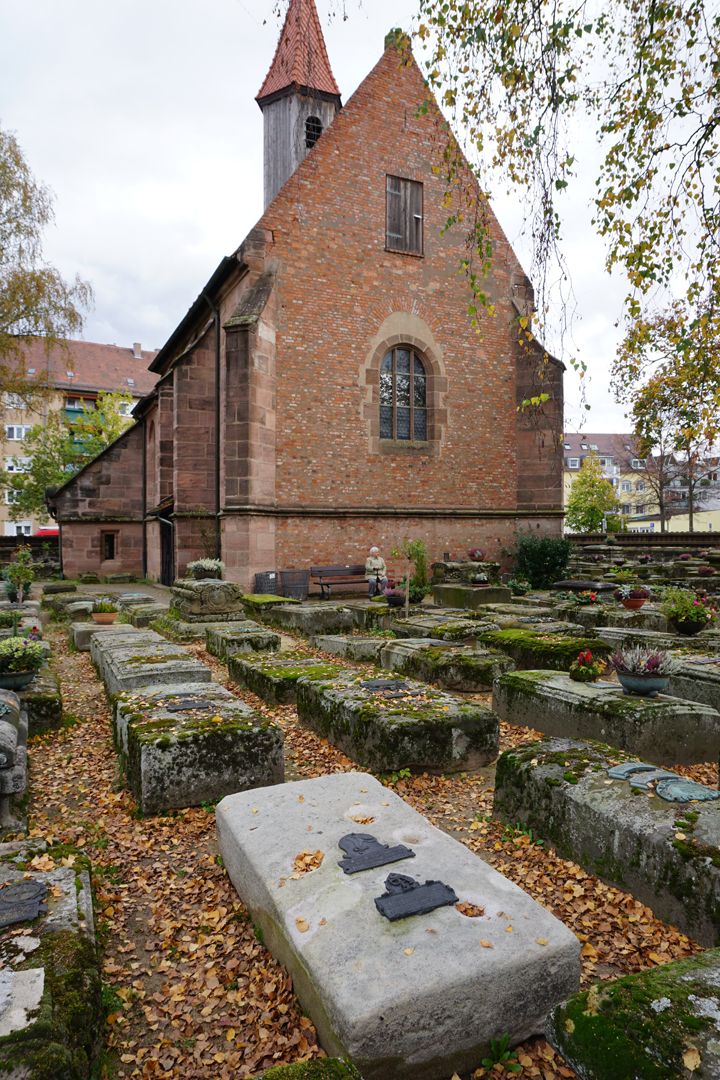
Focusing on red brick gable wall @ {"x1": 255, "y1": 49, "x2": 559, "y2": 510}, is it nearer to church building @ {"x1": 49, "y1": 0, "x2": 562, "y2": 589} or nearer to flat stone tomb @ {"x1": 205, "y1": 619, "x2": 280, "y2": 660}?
church building @ {"x1": 49, "y1": 0, "x2": 562, "y2": 589}

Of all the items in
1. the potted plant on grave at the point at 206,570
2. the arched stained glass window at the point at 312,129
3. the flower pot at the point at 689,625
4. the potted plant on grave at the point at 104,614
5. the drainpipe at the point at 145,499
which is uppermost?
the arched stained glass window at the point at 312,129

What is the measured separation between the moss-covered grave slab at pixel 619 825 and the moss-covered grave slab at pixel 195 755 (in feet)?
5.03

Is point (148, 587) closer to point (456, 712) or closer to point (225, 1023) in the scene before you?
point (456, 712)

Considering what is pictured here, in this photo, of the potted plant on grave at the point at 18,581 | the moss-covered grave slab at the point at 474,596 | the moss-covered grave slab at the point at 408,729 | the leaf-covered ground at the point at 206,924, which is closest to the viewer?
the leaf-covered ground at the point at 206,924

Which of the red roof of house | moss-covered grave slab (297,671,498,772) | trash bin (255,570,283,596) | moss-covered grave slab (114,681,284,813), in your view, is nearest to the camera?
moss-covered grave slab (114,681,284,813)

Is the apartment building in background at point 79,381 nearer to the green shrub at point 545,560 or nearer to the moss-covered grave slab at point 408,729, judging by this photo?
the green shrub at point 545,560

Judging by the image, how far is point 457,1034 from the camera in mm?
2020

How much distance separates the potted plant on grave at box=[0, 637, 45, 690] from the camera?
225 inches

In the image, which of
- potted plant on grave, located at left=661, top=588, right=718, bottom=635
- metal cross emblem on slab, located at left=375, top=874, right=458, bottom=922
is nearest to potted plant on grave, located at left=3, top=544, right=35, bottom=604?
potted plant on grave, located at left=661, top=588, right=718, bottom=635

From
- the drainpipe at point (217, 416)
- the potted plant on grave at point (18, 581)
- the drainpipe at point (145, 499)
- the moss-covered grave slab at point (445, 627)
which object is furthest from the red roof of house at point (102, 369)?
the moss-covered grave slab at point (445, 627)

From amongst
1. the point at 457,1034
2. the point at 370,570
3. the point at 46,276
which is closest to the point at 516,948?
the point at 457,1034

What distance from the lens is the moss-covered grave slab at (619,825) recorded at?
2793mm

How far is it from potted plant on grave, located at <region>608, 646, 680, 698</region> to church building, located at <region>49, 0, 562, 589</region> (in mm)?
11084

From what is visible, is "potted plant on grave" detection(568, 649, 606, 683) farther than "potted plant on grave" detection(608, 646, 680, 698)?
Yes
